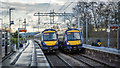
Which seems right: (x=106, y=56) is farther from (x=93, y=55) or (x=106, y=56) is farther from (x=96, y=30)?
(x=96, y=30)

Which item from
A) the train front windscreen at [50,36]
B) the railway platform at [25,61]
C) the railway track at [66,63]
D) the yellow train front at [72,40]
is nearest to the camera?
the railway platform at [25,61]

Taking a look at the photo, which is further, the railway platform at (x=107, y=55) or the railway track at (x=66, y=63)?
the railway platform at (x=107, y=55)

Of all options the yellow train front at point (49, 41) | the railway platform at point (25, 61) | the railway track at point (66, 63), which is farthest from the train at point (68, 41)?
the railway track at point (66, 63)

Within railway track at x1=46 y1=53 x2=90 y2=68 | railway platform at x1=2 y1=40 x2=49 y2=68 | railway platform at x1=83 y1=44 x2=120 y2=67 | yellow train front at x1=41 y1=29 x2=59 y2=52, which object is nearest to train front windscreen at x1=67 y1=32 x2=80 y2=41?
yellow train front at x1=41 y1=29 x2=59 y2=52

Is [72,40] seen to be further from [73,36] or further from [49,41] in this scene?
[49,41]

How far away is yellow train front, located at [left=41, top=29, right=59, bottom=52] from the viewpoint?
22250mm

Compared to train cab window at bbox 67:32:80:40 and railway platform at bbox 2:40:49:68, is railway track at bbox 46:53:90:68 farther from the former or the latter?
train cab window at bbox 67:32:80:40

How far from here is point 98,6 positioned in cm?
3516

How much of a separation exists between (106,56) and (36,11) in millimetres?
22097

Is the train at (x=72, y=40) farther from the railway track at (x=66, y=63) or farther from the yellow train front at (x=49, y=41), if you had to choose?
the railway track at (x=66, y=63)

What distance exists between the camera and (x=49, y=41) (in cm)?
2252


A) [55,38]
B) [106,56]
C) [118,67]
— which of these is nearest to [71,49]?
[55,38]

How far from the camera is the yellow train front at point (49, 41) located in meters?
22.2

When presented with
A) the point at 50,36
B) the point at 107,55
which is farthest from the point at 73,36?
the point at 107,55
